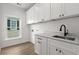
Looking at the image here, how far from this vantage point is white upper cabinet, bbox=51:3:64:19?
1683mm

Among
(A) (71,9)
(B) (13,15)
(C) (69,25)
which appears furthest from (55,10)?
(B) (13,15)

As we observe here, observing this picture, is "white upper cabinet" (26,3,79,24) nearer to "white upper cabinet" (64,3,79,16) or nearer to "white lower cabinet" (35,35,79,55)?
"white upper cabinet" (64,3,79,16)

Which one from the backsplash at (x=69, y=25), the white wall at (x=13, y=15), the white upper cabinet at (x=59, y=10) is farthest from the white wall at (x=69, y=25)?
the white wall at (x=13, y=15)

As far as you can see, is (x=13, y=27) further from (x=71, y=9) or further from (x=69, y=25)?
(x=71, y=9)

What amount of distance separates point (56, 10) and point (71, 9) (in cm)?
47

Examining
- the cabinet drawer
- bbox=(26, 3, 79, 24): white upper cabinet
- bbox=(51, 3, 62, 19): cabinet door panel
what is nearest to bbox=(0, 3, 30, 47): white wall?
bbox=(26, 3, 79, 24): white upper cabinet

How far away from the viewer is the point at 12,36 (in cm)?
378

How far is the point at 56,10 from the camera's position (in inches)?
72.1

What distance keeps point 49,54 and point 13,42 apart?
105 inches

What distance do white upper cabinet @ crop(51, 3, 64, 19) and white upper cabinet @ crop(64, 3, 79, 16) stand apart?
4.7 inches

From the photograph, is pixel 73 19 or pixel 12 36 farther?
pixel 12 36
